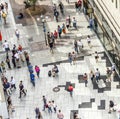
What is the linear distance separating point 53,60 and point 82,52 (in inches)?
135

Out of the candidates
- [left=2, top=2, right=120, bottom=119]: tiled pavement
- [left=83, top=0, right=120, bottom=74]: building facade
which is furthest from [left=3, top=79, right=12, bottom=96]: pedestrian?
[left=83, top=0, right=120, bottom=74]: building facade

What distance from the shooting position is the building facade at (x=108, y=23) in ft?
153

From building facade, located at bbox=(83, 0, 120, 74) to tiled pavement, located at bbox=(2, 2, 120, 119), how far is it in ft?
5.12

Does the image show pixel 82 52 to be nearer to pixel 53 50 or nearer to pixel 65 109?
pixel 53 50

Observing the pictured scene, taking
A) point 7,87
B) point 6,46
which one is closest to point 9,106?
point 7,87

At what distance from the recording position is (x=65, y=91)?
47.5 m

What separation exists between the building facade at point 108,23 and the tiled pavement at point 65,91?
1561mm

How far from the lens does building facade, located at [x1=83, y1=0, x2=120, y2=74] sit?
46562mm

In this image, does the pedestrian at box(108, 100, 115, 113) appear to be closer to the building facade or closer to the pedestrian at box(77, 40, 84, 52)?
the building facade

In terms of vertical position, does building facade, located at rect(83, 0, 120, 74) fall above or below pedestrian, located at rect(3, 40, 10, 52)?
above

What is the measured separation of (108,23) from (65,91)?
328 inches

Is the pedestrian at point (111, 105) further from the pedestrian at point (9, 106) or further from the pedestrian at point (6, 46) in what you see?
the pedestrian at point (6, 46)

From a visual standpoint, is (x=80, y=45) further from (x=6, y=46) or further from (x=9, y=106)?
(x=9, y=106)

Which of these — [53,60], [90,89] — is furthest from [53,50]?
[90,89]
